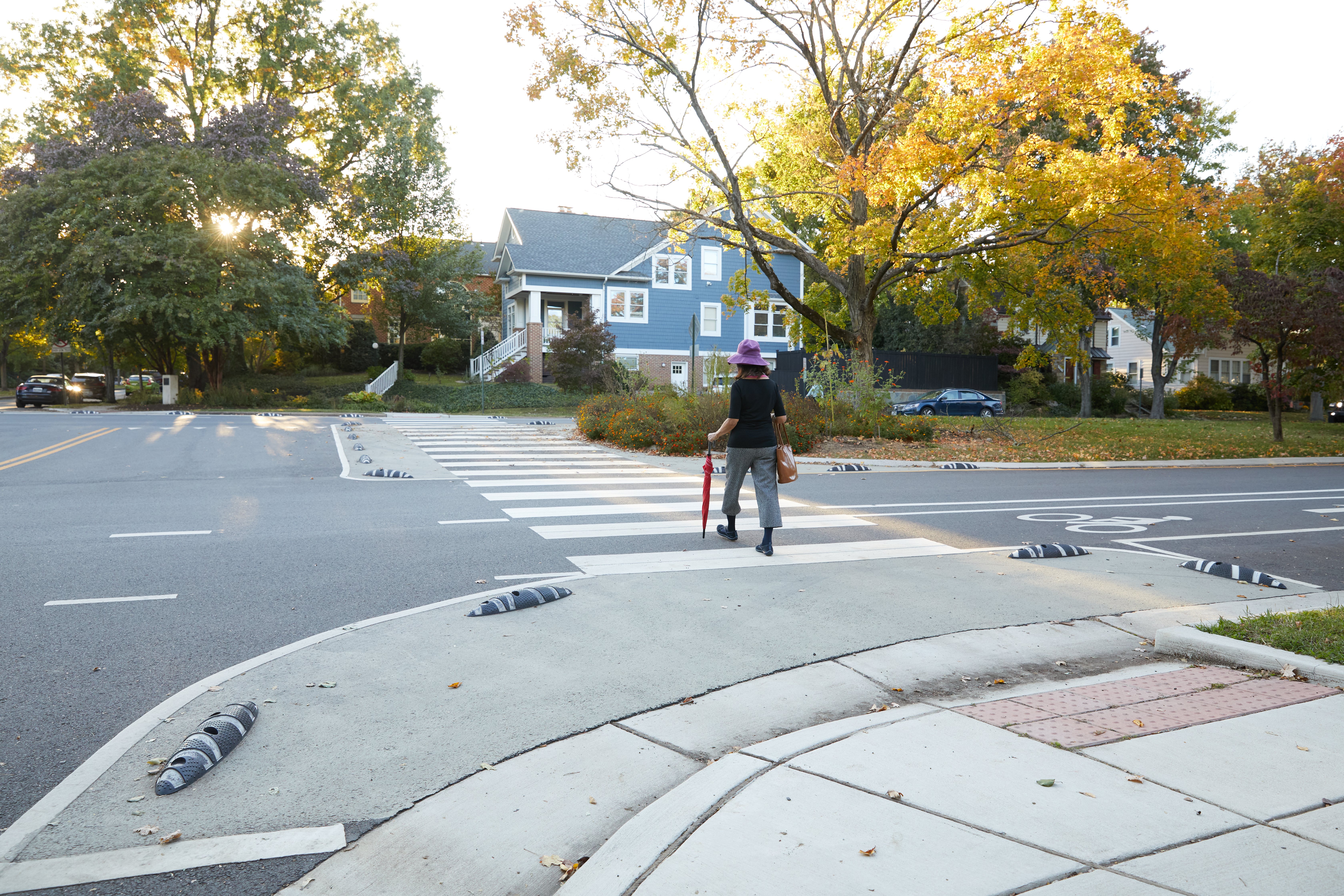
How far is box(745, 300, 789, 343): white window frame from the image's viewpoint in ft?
146

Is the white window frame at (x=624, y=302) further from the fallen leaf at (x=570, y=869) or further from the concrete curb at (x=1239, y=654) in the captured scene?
the fallen leaf at (x=570, y=869)

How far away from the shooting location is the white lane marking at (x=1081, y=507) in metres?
11.0

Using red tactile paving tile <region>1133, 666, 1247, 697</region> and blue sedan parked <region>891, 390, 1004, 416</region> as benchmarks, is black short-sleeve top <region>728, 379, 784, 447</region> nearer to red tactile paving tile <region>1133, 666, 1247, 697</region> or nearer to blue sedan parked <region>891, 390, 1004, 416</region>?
red tactile paving tile <region>1133, 666, 1247, 697</region>

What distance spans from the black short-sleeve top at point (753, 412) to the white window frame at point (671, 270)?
114 ft

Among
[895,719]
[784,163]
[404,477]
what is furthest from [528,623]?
[784,163]

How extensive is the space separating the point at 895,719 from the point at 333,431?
66.8 ft

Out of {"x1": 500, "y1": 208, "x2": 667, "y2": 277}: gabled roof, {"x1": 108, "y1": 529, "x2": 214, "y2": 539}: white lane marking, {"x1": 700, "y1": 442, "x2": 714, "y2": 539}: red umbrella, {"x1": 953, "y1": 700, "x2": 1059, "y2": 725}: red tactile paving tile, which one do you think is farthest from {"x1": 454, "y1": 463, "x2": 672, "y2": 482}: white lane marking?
{"x1": 500, "y1": 208, "x2": 667, "y2": 277}: gabled roof

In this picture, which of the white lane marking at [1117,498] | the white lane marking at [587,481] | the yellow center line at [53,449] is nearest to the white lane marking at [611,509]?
the white lane marking at [1117,498]

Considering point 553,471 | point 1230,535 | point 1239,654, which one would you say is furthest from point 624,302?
point 1239,654

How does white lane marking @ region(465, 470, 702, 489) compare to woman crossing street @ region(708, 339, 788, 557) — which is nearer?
woman crossing street @ region(708, 339, 788, 557)

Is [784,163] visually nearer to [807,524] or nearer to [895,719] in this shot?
[807,524]

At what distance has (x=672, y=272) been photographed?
143 feet

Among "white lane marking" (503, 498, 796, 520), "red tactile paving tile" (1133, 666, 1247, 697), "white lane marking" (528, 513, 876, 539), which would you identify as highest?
"white lane marking" (503, 498, 796, 520)

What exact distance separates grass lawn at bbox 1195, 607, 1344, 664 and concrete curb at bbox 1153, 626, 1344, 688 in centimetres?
6
